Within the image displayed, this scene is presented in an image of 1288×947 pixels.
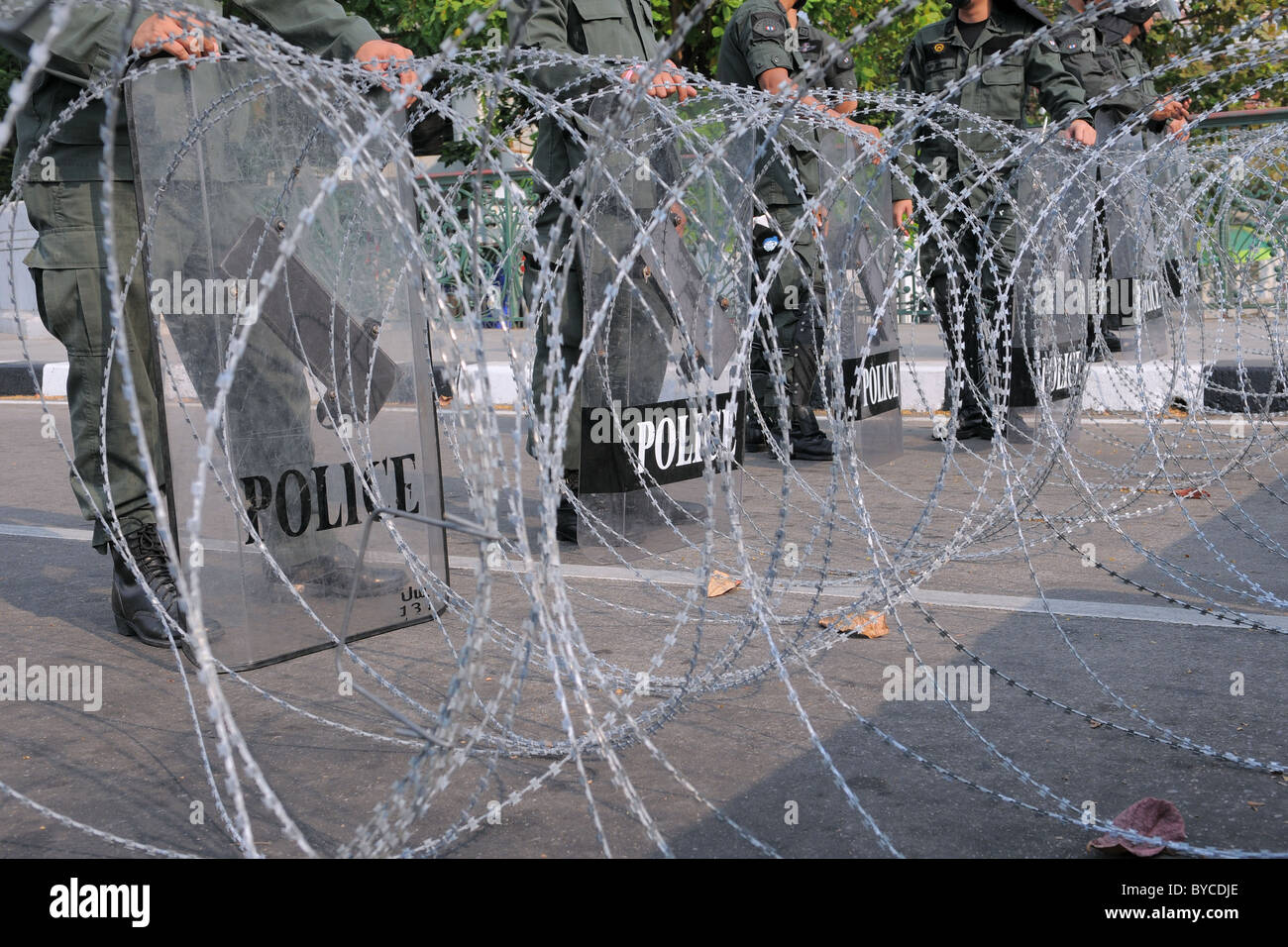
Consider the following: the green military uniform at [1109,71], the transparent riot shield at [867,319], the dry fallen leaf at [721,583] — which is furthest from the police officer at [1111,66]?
the dry fallen leaf at [721,583]

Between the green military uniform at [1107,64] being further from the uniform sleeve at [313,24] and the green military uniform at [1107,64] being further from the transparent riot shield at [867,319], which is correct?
the uniform sleeve at [313,24]

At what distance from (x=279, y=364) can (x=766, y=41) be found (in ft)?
12.4

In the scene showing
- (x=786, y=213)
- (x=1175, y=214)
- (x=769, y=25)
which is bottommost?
(x=1175, y=214)

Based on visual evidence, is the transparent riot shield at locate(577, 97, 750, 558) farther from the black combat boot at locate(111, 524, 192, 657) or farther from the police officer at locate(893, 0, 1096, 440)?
the police officer at locate(893, 0, 1096, 440)

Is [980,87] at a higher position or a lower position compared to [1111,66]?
lower

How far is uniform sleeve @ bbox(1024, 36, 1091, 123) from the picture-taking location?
744 centimetres

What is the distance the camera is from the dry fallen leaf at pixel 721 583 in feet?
14.2

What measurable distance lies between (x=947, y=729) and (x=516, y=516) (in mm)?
1225

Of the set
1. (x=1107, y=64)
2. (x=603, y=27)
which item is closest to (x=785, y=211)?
(x=603, y=27)

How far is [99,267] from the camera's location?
376 centimetres

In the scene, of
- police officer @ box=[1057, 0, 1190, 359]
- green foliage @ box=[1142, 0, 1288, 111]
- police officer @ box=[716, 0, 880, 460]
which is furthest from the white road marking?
green foliage @ box=[1142, 0, 1288, 111]

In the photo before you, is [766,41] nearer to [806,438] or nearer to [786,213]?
[786,213]

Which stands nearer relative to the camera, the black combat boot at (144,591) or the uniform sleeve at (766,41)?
the black combat boot at (144,591)
